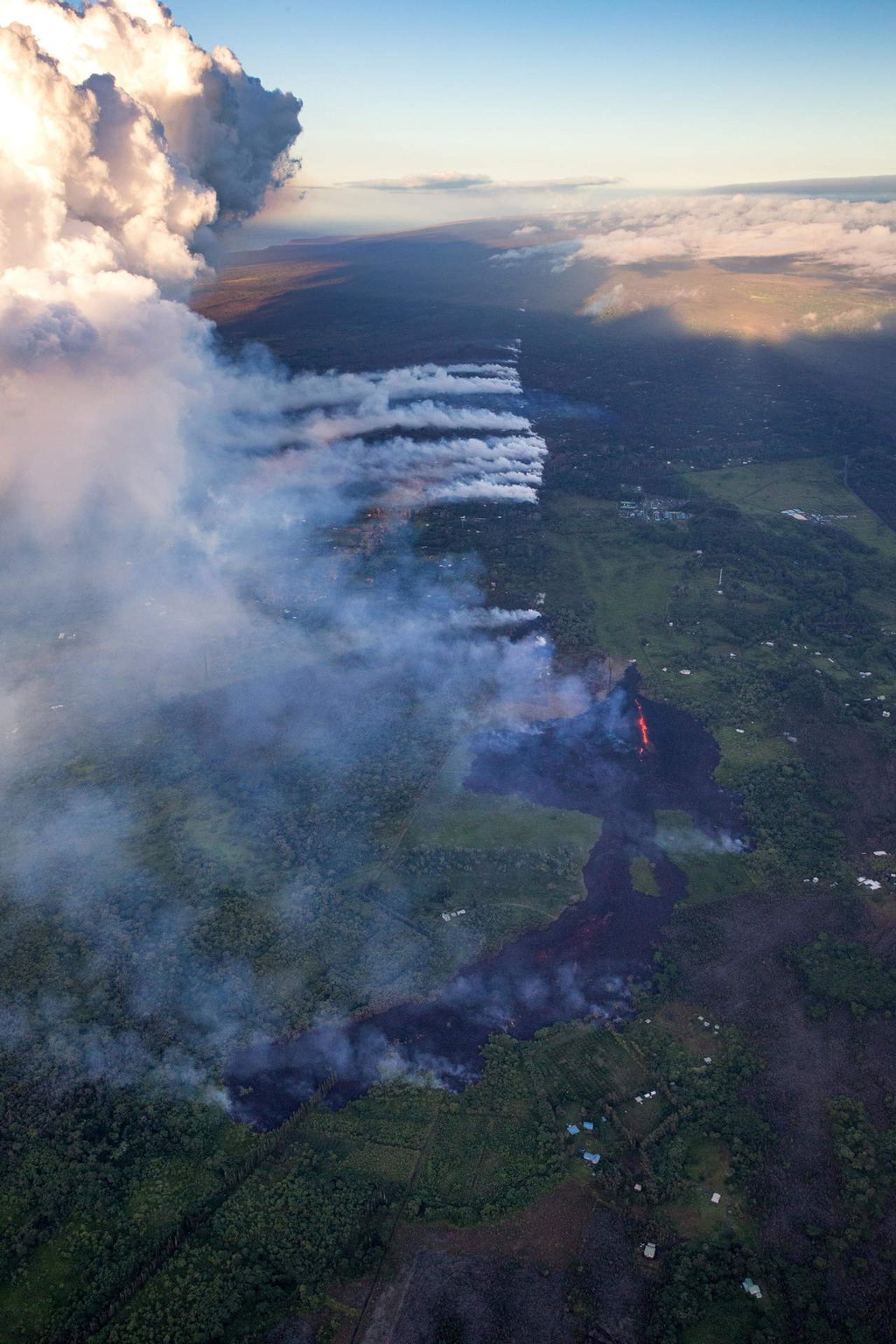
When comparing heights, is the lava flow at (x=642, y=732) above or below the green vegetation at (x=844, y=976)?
above

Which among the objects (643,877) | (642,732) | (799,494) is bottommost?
(643,877)

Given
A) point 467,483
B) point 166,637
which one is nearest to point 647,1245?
point 166,637

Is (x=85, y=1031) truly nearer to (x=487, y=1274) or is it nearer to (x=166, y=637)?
(x=487, y=1274)

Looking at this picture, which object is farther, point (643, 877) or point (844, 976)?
point (643, 877)

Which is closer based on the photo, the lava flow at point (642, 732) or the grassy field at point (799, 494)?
the lava flow at point (642, 732)

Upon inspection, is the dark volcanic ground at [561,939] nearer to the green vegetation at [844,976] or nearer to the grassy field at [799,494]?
the green vegetation at [844,976]

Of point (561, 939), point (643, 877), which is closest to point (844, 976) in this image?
point (643, 877)

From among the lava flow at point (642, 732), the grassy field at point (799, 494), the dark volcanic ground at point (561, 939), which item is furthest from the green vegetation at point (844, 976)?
the grassy field at point (799, 494)

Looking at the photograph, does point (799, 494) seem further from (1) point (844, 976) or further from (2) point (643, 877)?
(1) point (844, 976)
